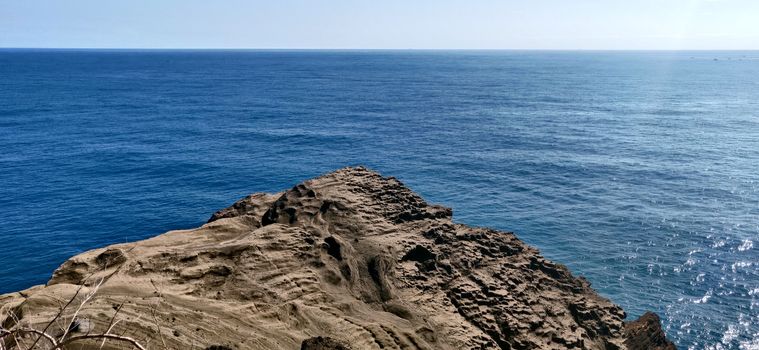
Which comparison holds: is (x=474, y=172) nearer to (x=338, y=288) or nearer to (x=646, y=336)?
(x=646, y=336)

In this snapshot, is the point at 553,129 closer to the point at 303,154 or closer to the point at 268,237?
the point at 303,154

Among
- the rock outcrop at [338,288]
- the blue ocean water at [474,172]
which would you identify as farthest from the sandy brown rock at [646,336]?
the blue ocean water at [474,172]

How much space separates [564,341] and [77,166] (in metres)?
71.0

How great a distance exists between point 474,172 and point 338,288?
4888 centimetres

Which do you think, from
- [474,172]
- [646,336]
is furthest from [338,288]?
[474,172]

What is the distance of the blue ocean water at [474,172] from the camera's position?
156 feet

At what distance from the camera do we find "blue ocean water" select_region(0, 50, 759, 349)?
156 ft

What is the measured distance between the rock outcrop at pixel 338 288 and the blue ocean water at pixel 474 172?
14.9 meters

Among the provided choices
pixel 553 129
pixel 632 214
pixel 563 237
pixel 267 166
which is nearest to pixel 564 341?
pixel 563 237

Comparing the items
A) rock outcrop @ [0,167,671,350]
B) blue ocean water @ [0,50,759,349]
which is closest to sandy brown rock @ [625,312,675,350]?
rock outcrop @ [0,167,671,350]

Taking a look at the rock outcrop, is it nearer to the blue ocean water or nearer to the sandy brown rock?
the sandy brown rock

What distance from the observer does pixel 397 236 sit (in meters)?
33.3

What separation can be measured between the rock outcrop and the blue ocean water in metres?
14.9

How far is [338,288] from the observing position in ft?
92.0
